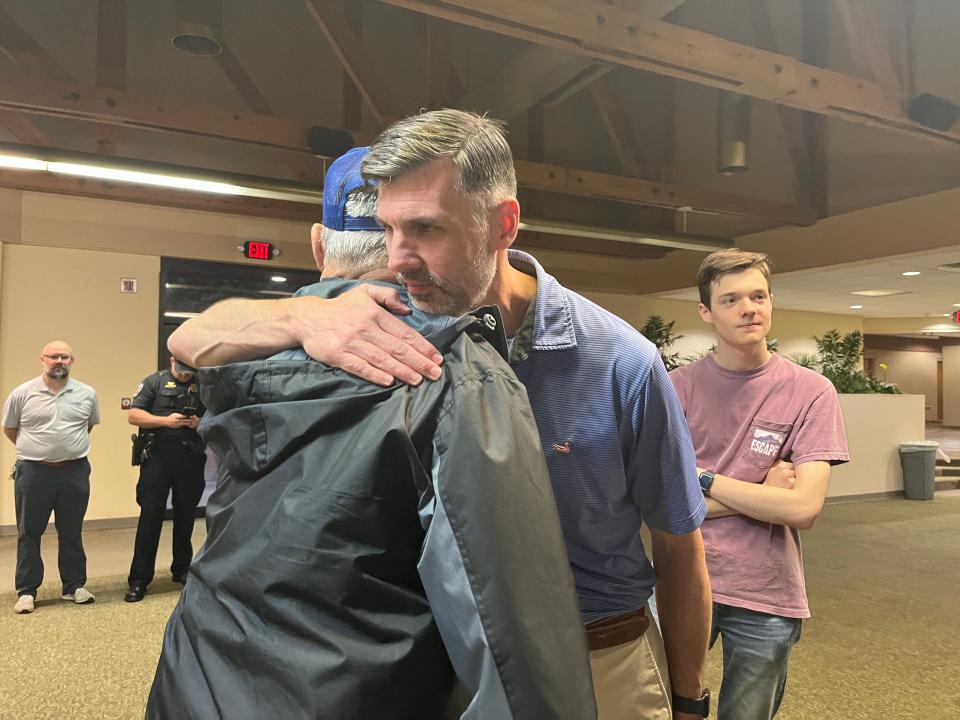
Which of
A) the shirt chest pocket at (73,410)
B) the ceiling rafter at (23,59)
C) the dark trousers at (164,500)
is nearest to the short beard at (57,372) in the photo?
the shirt chest pocket at (73,410)

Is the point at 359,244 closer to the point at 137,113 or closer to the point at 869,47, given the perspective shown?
the point at 137,113

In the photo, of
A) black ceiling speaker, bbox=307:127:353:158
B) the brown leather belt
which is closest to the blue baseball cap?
the brown leather belt

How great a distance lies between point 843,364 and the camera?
9.82 metres

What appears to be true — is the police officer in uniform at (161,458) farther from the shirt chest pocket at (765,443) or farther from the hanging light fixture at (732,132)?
the hanging light fixture at (732,132)

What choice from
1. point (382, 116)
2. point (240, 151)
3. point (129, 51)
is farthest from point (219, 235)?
point (382, 116)

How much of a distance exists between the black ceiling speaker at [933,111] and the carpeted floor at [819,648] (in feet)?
11.3

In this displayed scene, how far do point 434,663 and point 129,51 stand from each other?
7306 millimetres

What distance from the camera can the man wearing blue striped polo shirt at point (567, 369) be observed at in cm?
90

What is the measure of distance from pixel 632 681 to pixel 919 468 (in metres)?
9.63

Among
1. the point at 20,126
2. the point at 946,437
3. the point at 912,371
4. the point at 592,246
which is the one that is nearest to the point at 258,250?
the point at 20,126

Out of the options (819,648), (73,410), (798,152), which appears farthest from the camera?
(798,152)

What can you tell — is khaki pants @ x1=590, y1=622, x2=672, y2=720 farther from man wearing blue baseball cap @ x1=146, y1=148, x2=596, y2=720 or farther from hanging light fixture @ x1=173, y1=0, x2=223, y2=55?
hanging light fixture @ x1=173, y1=0, x2=223, y2=55

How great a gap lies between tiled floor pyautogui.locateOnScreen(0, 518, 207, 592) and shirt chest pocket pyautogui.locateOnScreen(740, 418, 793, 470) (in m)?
4.32

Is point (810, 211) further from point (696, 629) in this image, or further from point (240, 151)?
point (696, 629)
